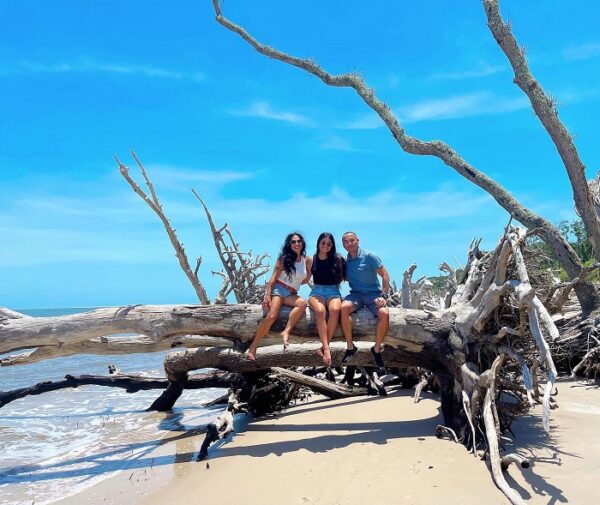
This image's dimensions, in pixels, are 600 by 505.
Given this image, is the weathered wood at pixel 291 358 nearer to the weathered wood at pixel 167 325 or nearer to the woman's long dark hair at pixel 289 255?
the weathered wood at pixel 167 325

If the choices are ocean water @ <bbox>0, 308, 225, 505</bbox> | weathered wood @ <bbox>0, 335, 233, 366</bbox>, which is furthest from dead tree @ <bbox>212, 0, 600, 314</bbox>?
ocean water @ <bbox>0, 308, 225, 505</bbox>

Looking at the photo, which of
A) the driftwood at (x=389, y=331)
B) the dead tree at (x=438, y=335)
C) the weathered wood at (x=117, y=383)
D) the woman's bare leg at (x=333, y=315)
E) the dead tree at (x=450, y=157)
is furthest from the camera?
the dead tree at (x=450, y=157)

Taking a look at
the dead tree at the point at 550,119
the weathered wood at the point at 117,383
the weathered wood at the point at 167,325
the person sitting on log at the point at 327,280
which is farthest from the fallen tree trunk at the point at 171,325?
the dead tree at the point at 550,119

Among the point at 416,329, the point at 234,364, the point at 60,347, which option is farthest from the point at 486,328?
the point at 60,347

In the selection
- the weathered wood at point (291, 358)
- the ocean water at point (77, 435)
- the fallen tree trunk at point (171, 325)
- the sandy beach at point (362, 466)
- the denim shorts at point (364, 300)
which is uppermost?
the denim shorts at point (364, 300)

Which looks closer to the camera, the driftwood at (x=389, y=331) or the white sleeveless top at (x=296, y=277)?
the driftwood at (x=389, y=331)

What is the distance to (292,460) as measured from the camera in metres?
5.66

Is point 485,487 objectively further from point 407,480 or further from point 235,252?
point 235,252

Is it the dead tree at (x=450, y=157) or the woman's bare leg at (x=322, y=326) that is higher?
the dead tree at (x=450, y=157)

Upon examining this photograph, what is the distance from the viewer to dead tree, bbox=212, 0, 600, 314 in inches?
414

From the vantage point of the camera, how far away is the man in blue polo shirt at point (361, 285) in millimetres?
6258

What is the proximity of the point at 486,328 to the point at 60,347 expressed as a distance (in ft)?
17.0

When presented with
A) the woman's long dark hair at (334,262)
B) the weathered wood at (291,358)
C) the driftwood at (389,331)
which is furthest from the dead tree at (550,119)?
the woman's long dark hair at (334,262)

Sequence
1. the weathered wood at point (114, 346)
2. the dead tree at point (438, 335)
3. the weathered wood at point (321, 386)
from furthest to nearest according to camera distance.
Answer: the weathered wood at point (321, 386)
the weathered wood at point (114, 346)
the dead tree at point (438, 335)
